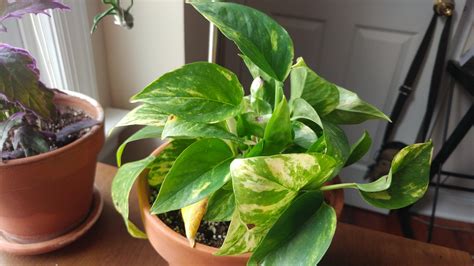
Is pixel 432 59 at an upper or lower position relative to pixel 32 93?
lower

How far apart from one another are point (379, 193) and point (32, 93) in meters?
0.44

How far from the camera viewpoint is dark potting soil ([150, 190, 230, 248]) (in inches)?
16.8

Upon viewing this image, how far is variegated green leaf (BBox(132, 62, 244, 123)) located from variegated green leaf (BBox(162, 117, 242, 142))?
0.02 metres

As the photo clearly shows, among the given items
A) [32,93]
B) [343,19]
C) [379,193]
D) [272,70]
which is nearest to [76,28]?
[32,93]

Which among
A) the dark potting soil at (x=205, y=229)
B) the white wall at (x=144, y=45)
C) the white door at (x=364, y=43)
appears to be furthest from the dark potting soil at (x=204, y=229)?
the white door at (x=364, y=43)

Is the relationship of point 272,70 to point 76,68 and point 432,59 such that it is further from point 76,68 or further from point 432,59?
point 432,59

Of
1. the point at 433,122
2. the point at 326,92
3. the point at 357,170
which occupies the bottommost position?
the point at 357,170

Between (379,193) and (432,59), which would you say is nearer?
(379,193)

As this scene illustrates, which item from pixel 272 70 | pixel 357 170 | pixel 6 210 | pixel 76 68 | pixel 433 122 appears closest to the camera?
pixel 272 70

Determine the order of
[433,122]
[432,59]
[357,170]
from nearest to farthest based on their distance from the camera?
[432,59]
[433,122]
[357,170]

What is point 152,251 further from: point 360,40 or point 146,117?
point 360,40

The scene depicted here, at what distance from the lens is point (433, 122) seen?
153cm

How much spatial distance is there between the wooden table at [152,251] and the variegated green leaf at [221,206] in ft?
0.70

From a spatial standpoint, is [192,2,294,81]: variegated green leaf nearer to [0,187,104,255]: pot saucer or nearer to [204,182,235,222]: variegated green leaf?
[204,182,235,222]: variegated green leaf
